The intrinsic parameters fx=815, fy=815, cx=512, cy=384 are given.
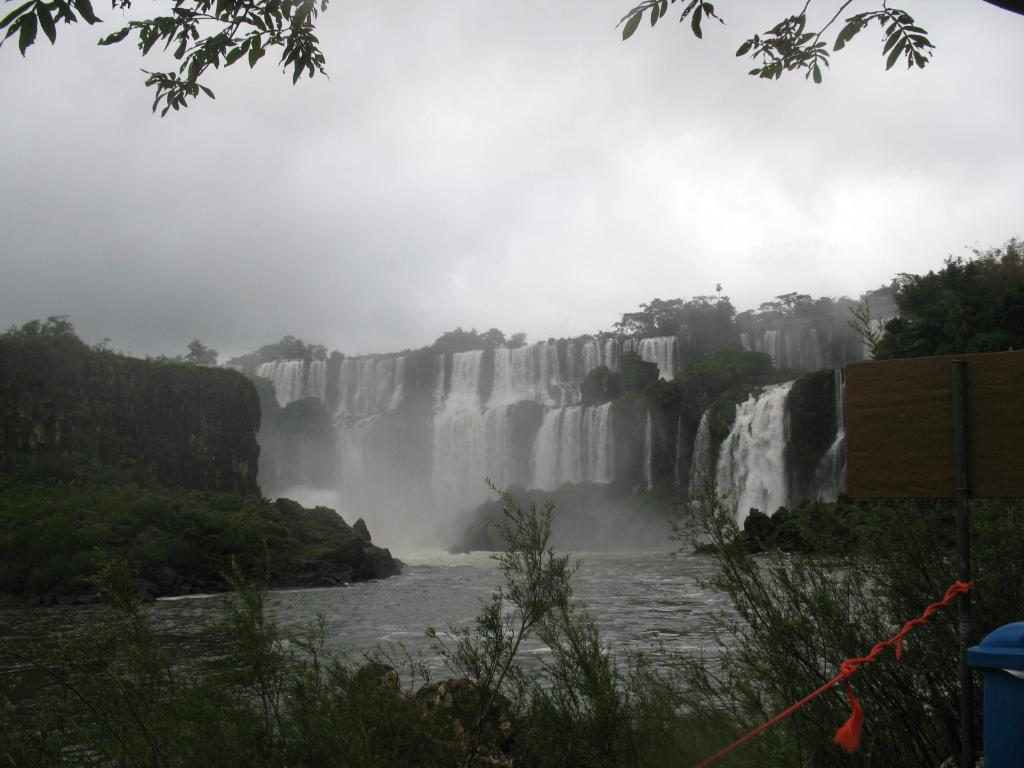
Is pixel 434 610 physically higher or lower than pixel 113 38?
lower

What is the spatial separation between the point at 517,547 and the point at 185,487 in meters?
50.7

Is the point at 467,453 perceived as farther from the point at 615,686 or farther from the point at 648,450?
the point at 615,686

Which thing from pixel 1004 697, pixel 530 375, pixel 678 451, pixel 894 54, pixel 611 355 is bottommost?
pixel 678 451

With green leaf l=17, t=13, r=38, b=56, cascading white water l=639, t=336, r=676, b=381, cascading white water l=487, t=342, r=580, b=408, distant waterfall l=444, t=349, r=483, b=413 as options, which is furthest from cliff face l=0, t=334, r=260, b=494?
green leaf l=17, t=13, r=38, b=56

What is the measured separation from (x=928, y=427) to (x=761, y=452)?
120 ft

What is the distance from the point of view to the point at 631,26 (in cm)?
322

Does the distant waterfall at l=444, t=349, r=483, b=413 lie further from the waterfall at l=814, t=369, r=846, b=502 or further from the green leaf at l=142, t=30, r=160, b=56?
the green leaf at l=142, t=30, r=160, b=56

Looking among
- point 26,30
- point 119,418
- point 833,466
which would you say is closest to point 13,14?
point 26,30

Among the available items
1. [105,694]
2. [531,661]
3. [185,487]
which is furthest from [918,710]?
[185,487]

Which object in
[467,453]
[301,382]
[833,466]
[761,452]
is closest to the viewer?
[833,466]

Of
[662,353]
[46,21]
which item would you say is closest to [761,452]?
[662,353]

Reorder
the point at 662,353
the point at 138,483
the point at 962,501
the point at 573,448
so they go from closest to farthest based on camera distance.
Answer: the point at 962,501
the point at 138,483
the point at 573,448
the point at 662,353

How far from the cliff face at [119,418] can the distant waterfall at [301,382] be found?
32.4 feet

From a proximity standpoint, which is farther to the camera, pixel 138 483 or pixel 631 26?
pixel 138 483
